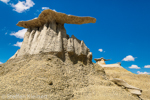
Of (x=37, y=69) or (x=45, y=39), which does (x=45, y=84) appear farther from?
(x=45, y=39)

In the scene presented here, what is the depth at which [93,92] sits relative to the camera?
278 inches

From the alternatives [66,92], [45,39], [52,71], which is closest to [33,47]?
→ [45,39]

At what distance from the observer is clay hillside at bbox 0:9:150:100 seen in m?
5.52

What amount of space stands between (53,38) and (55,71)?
3140 millimetres

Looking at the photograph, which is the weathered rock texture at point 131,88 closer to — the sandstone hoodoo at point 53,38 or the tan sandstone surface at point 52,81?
the tan sandstone surface at point 52,81

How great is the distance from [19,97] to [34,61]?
3552 millimetres

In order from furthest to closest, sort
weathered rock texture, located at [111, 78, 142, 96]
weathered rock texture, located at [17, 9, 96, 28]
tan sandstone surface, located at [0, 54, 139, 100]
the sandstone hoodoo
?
weathered rock texture, located at [17, 9, 96, 28], weathered rock texture, located at [111, 78, 142, 96], the sandstone hoodoo, tan sandstone surface, located at [0, 54, 139, 100]

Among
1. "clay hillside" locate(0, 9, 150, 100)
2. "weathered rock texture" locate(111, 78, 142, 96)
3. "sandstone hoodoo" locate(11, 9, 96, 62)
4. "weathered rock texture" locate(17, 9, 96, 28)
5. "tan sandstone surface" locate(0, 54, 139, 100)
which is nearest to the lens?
"tan sandstone surface" locate(0, 54, 139, 100)

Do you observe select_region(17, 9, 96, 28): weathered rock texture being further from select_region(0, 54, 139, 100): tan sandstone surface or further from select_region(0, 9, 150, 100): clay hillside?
select_region(0, 54, 139, 100): tan sandstone surface

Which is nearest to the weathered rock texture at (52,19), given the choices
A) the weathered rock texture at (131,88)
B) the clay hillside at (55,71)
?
the clay hillside at (55,71)

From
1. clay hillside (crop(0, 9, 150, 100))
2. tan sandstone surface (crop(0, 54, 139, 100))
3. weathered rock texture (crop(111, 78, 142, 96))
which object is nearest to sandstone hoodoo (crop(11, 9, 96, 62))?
clay hillside (crop(0, 9, 150, 100))

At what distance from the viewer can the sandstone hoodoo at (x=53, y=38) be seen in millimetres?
8648

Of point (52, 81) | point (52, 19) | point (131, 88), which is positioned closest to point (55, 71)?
point (52, 81)

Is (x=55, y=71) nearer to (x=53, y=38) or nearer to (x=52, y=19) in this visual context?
(x=53, y=38)
